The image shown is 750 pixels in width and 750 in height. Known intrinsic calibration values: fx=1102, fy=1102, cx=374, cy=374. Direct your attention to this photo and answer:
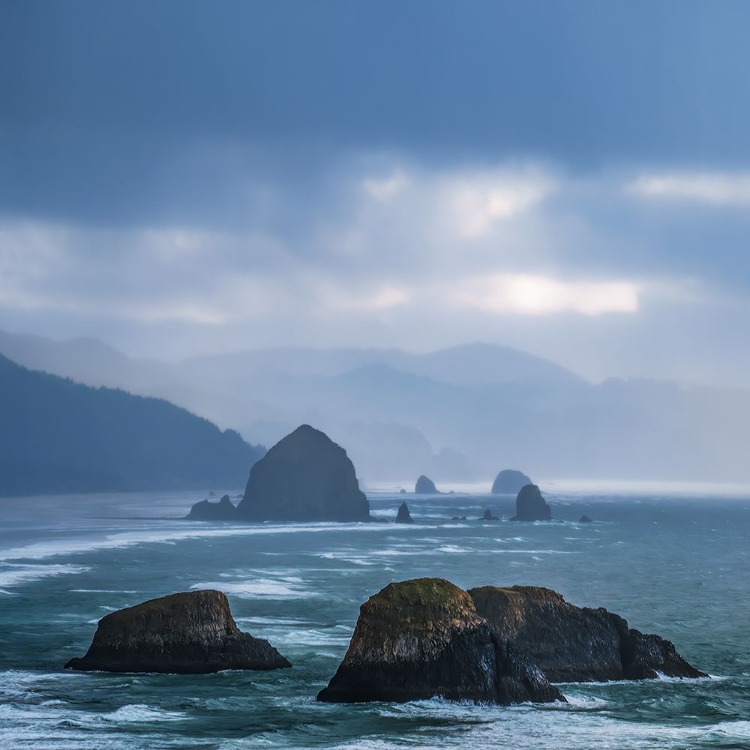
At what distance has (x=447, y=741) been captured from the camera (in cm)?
2558

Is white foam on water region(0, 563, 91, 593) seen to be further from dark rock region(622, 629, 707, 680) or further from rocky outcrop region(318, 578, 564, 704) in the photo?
dark rock region(622, 629, 707, 680)

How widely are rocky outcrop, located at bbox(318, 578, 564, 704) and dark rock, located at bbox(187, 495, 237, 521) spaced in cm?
15653

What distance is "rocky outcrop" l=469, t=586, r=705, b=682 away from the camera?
115ft

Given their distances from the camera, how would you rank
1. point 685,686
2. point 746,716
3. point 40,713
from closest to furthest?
point 40,713
point 746,716
point 685,686

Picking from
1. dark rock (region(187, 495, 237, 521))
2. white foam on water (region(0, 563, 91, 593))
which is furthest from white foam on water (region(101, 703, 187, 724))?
dark rock (region(187, 495, 237, 521))

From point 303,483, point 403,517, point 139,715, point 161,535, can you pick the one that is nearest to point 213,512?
point 303,483

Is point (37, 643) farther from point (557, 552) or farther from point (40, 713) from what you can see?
point (557, 552)

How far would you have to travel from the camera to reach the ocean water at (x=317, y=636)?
88.1 feet

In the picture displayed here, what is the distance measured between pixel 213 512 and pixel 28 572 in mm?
109055

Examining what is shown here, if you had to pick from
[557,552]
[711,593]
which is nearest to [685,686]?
[711,593]

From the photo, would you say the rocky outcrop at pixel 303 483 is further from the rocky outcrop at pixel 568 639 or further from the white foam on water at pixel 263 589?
the rocky outcrop at pixel 568 639

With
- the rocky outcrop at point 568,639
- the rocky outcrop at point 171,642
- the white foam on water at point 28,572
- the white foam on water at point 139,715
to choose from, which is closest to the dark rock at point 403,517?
the white foam on water at point 28,572

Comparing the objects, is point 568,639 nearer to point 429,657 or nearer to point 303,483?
point 429,657

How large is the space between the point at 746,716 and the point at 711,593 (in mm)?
44777
